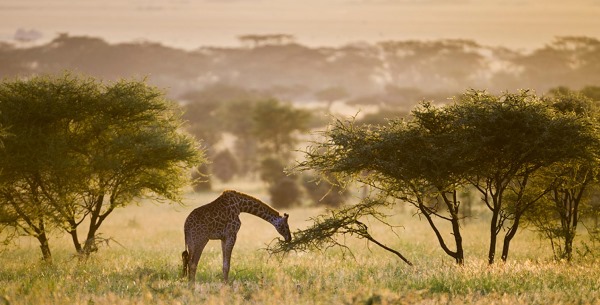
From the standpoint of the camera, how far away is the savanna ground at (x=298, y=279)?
15.7 m

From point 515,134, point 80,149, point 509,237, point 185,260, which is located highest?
point 80,149

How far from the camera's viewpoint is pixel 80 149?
25.0 m

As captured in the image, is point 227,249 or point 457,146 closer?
point 227,249

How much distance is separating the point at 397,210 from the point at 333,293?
39.2m

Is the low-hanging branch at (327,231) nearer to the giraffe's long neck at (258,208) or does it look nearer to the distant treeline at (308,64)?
the giraffe's long neck at (258,208)

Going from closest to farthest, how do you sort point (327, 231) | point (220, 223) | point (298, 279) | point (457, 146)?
1. point (220, 223)
2. point (298, 279)
3. point (457, 146)
4. point (327, 231)

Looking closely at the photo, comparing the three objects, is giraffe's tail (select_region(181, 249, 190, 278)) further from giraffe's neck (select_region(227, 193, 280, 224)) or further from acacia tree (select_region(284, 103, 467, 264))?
acacia tree (select_region(284, 103, 467, 264))

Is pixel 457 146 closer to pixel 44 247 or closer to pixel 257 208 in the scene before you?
pixel 257 208

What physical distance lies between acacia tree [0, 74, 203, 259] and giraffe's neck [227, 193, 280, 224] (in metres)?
6.05

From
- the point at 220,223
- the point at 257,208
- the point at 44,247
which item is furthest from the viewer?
the point at 44,247

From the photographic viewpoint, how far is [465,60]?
165250 mm

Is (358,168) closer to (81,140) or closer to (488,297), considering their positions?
(488,297)

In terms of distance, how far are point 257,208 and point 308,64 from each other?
15827 centimetres

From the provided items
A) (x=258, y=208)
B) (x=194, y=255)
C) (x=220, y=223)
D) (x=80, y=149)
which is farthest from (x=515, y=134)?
(x=80, y=149)
